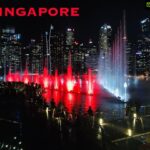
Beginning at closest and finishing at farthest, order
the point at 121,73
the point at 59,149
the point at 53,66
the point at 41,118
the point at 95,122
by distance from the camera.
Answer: the point at 59,149
the point at 95,122
the point at 41,118
the point at 121,73
the point at 53,66

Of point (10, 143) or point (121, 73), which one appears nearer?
point (10, 143)

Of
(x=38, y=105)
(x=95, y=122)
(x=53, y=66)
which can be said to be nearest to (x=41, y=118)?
(x=95, y=122)

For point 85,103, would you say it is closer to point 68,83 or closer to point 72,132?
point 72,132

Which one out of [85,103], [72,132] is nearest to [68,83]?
[85,103]

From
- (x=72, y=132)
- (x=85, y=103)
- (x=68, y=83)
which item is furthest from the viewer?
(x=68, y=83)

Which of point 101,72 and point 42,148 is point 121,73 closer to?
point 101,72

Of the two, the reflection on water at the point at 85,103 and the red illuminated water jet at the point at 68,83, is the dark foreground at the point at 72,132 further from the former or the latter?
the red illuminated water jet at the point at 68,83

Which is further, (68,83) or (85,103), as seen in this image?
(68,83)

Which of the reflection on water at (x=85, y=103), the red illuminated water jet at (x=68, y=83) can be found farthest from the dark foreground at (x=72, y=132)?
the red illuminated water jet at (x=68, y=83)

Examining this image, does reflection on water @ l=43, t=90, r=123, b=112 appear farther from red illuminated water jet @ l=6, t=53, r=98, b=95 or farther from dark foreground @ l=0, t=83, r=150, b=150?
dark foreground @ l=0, t=83, r=150, b=150

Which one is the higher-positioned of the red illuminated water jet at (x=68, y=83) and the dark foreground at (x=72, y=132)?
the red illuminated water jet at (x=68, y=83)

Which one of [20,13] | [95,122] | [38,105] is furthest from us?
[20,13]
